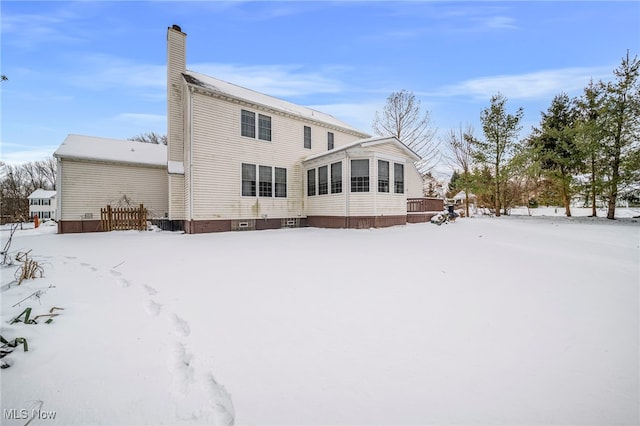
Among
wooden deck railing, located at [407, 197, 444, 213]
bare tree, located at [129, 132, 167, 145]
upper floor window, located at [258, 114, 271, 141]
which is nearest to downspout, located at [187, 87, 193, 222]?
upper floor window, located at [258, 114, 271, 141]

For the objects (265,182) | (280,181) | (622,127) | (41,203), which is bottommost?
(265,182)

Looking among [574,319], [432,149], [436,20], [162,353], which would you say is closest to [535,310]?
[574,319]

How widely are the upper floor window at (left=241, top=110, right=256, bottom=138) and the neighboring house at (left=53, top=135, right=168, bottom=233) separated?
6.05 m

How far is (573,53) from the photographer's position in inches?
377

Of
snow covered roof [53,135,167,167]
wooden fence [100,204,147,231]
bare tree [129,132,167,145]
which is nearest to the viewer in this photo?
snow covered roof [53,135,167,167]

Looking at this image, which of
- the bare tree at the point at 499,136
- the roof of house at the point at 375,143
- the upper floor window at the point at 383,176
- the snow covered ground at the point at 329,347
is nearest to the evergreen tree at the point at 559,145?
the bare tree at the point at 499,136

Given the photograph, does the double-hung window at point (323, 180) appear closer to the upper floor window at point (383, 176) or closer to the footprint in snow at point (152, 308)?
the upper floor window at point (383, 176)

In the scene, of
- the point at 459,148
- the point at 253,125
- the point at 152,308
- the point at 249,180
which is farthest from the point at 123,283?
the point at 459,148

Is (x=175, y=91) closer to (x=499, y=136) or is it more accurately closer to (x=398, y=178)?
(x=398, y=178)

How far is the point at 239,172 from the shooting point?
12.5 metres

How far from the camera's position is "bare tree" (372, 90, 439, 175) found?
23.2 metres

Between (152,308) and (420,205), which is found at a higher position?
(420,205)

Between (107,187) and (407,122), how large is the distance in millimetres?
23060

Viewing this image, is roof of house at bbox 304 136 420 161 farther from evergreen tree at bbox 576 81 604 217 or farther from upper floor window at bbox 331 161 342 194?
evergreen tree at bbox 576 81 604 217
